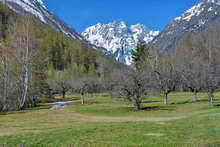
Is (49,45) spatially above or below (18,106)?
above

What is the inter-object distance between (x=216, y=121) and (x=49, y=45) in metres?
157

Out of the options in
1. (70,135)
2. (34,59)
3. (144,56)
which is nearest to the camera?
(70,135)

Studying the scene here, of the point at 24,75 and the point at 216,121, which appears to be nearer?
the point at 216,121

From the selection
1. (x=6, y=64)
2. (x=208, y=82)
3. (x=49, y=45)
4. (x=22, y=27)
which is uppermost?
(x=49, y=45)

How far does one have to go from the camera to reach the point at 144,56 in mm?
92500

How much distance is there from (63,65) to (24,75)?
372 ft

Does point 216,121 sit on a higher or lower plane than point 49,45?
lower

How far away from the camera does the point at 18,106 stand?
52.4 m

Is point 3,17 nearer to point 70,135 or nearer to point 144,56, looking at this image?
point 144,56

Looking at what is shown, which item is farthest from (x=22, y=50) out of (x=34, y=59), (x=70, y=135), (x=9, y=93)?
(x=70, y=135)

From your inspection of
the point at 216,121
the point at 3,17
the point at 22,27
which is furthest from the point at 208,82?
the point at 3,17

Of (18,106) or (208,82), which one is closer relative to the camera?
(208,82)

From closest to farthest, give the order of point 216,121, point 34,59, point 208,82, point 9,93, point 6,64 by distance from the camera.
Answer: point 216,121, point 208,82, point 9,93, point 6,64, point 34,59

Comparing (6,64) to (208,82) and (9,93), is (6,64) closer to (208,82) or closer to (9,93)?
(9,93)
